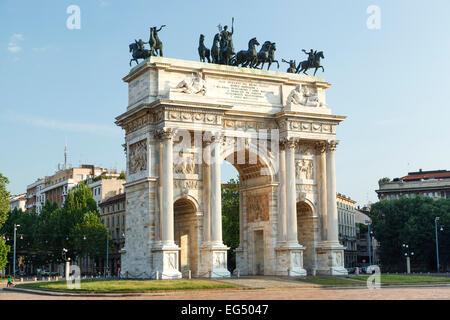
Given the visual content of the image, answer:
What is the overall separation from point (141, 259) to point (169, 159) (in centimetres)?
712

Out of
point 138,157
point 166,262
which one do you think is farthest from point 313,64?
point 166,262

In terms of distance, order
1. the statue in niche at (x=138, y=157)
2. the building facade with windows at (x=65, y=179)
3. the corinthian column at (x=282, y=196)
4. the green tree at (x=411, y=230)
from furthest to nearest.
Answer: the building facade with windows at (x=65, y=179)
the green tree at (x=411, y=230)
the corinthian column at (x=282, y=196)
the statue in niche at (x=138, y=157)

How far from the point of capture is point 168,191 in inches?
1721

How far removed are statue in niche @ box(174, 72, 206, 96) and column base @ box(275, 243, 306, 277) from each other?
12701mm

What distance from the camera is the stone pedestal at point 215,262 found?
1743 inches

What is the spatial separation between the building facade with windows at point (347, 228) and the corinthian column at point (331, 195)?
54.6 metres

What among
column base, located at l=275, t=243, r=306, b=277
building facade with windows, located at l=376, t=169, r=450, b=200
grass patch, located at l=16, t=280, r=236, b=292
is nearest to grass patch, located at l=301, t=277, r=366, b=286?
column base, located at l=275, t=243, r=306, b=277

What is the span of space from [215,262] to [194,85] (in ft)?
A: 40.3

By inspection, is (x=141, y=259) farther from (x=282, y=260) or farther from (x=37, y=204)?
(x=37, y=204)

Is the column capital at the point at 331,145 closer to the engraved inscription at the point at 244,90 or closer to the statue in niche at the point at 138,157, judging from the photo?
the engraved inscription at the point at 244,90

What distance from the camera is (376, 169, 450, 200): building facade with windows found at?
103 m

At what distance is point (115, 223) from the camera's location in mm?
97812

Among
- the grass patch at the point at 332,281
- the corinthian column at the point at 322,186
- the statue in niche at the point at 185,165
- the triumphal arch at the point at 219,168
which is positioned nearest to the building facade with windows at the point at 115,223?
the triumphal arch at the point at 219,168
